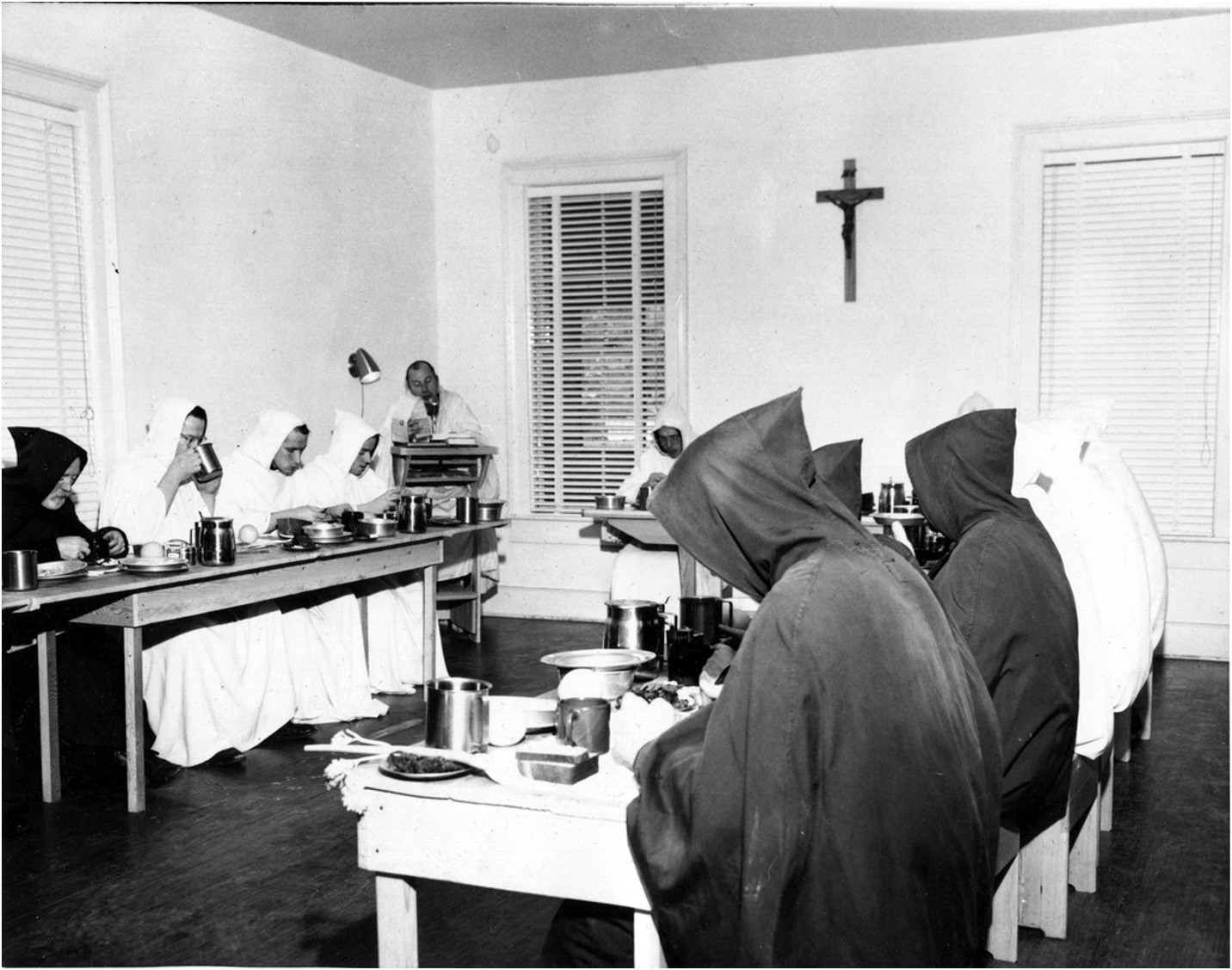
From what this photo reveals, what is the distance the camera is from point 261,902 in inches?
146

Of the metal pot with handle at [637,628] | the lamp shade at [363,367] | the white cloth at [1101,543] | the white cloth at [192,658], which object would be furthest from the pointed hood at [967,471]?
the lamp shade at [363,367]

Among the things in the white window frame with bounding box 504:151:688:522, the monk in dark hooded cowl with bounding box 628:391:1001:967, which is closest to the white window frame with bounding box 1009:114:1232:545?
the white window frame with bounding box 504:151:688:522

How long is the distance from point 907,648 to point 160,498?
4.60 meters

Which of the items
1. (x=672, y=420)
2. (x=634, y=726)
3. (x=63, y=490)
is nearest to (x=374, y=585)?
(x=63, y=490)

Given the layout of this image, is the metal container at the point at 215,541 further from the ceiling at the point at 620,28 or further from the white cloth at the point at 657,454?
the ceiling at the point at 620,28

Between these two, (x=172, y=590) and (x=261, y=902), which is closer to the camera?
(x=261, y=902)

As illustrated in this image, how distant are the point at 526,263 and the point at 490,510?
8.60 feet

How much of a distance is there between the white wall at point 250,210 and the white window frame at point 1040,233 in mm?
4632

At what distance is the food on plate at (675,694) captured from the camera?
8.87ft

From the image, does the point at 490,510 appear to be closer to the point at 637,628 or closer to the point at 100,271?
the point at 100,271

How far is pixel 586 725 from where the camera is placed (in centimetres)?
246

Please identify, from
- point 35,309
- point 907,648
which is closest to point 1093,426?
point 907,648

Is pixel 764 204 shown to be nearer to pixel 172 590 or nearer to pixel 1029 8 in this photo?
pixel 1029 8

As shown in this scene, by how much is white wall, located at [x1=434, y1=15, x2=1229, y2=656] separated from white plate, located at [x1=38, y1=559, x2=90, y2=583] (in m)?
4.96
